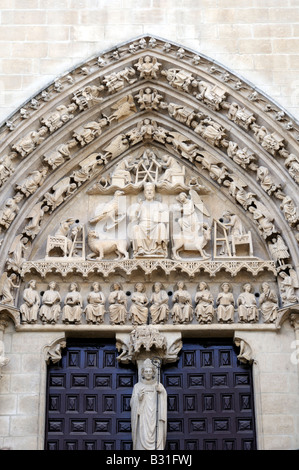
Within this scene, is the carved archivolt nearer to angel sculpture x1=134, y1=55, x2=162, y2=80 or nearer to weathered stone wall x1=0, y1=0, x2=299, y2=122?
angel sculpture x1=134, y1=55, x2=162, y2=80

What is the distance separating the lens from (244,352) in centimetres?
1127

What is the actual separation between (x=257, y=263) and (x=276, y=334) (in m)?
0.86

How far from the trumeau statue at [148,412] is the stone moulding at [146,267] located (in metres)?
1.18

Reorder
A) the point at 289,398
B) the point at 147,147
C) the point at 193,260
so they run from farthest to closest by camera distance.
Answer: the point at 147,147, the point at 193,260, the point at 289,398

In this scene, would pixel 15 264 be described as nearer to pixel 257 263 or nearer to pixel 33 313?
pixel 33 313

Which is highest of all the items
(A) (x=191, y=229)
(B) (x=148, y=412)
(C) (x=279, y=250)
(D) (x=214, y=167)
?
(D) (x=214, y=167)

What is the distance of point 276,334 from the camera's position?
11.3 m

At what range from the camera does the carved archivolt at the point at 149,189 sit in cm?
1144

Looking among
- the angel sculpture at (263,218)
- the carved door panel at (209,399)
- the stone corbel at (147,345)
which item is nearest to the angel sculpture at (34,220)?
the stone corbel at (147,345)

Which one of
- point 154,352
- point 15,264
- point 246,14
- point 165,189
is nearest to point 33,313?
point 15,264

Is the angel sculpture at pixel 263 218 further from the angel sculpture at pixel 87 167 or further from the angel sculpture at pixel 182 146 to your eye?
the angel sculpture at pixel 87 167

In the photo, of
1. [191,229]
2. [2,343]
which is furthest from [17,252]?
[191,229]

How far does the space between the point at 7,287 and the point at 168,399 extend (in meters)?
2.20

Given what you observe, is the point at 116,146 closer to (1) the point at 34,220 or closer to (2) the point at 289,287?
(1) the point at 34,220
